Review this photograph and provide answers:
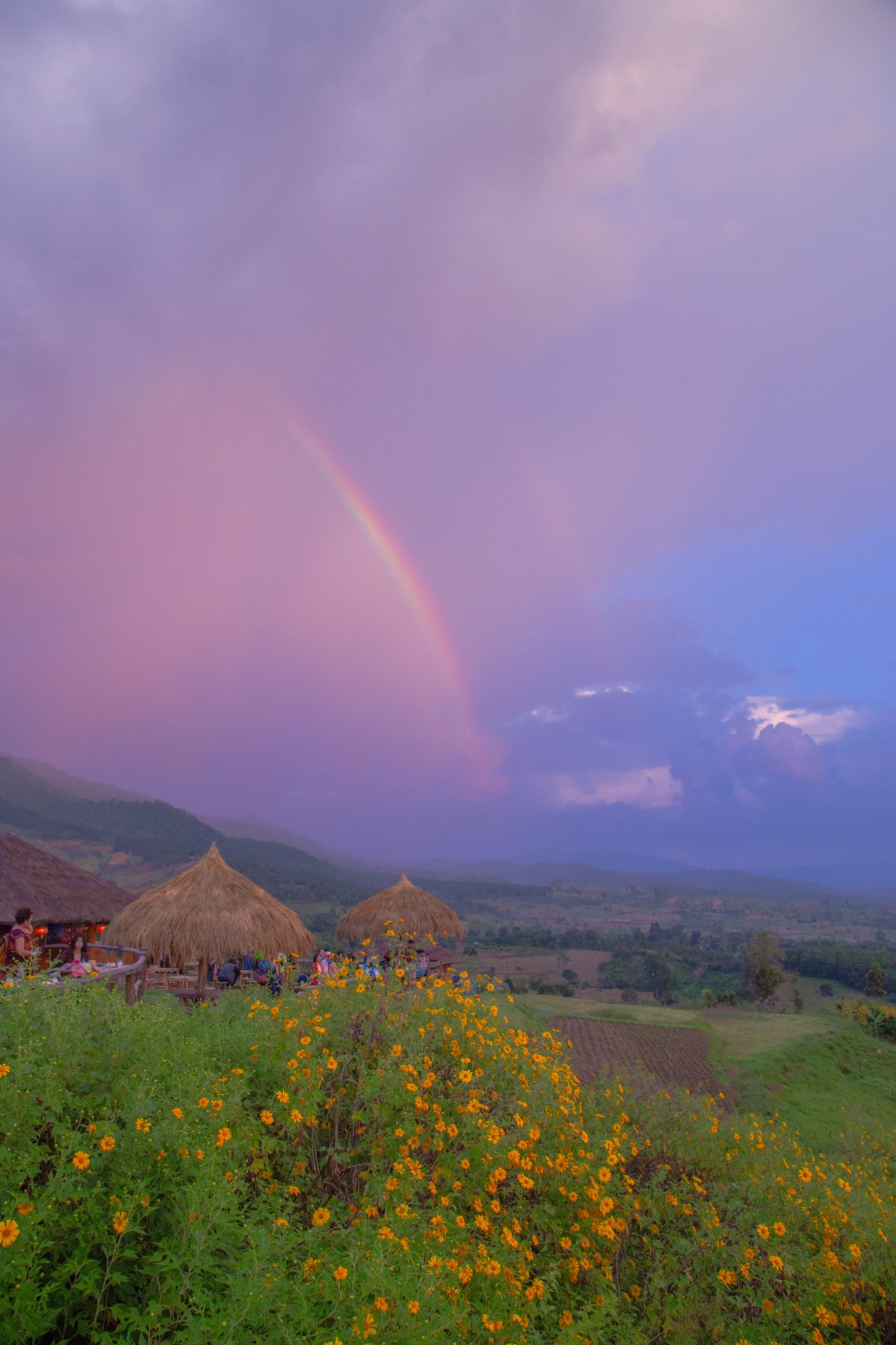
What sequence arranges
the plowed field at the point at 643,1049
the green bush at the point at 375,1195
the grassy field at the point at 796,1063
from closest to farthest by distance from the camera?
the green bush at the point at 375,1195, the grassy field at the point at 796,1063, the plowed field at the point at 643,1049

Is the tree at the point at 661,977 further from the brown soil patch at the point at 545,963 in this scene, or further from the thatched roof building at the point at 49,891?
the thatched roof building at the point at 49,891

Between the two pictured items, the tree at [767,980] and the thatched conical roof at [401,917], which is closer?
the thatched conical roof at [401,917]

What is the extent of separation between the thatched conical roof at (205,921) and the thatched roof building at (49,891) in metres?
3.11

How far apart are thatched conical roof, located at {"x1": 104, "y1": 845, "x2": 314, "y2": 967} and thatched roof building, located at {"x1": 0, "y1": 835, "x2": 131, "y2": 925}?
10.2 feet

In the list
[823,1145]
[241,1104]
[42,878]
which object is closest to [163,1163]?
[241,1104]

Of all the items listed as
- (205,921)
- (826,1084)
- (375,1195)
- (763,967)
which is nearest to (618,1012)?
(826,1084)

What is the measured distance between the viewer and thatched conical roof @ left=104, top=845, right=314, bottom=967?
1273 cm

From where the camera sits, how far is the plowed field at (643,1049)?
1741 centimetres

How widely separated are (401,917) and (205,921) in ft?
24.1

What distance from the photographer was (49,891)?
16562mm

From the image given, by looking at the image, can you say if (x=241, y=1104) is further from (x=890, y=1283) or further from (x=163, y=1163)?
(x=890, y=1283)

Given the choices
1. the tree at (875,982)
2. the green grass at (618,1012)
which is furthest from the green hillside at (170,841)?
the tree at (875,982)

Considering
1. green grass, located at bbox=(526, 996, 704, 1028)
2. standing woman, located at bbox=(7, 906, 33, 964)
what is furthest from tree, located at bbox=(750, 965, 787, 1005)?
standing woman, located at bbox=(7, 906, 33, 964)

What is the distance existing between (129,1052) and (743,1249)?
12.4ft
